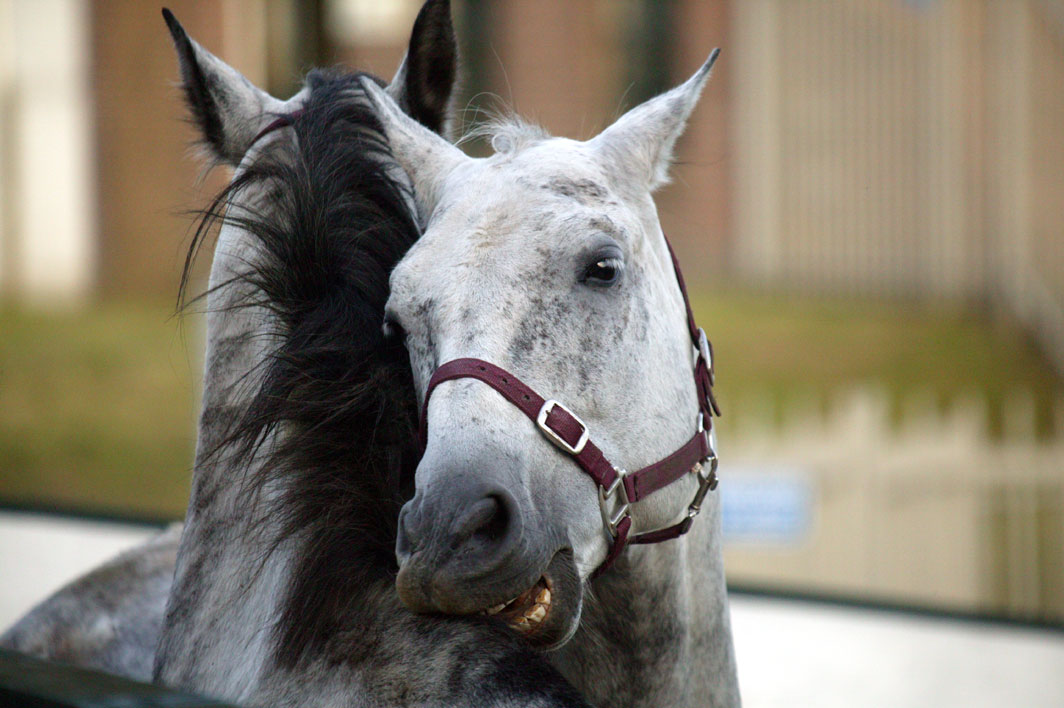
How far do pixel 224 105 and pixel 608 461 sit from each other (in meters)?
1.15

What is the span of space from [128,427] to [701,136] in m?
5.09

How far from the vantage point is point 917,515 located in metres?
5.79

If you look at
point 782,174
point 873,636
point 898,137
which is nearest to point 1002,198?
point 898,137

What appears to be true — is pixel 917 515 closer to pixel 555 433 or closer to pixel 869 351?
pixel 869 351

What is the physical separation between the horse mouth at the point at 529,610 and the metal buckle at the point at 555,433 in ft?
0.63

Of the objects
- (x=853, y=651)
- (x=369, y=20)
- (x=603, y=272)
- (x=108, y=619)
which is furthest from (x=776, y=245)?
(x=603, y=272)

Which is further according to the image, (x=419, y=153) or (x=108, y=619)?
(x=108, y=619)

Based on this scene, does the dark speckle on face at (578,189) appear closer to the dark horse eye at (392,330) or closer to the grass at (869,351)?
the dark horse eye at (392,330)

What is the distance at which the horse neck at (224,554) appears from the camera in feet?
5.53

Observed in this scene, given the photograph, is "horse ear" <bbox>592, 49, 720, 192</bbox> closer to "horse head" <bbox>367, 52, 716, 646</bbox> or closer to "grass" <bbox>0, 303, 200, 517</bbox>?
"horse head" <bbox>367, 52, 716, 646</bbox>

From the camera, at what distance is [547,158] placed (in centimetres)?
174

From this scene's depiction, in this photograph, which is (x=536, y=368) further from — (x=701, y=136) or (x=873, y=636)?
(x=701, y=136)

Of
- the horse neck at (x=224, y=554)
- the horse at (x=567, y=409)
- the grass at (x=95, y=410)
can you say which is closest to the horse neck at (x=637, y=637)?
the horse at (x=567, y=409)

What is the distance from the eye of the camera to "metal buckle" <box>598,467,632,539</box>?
158cm
